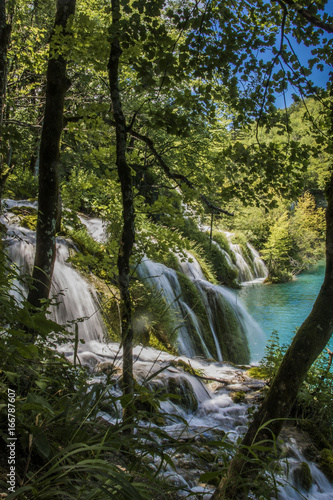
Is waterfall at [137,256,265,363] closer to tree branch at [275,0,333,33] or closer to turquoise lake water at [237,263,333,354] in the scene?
turquoise lake water at [237,263,333,354]

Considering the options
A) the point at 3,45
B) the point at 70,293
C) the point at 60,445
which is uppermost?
the point at 3,45

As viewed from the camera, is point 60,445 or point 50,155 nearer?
point 60,445

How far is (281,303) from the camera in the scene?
1708 centimetres

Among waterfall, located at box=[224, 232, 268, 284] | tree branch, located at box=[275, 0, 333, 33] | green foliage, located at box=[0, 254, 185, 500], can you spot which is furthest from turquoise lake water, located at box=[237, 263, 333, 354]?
green foliage, located at box=[0, 254, 185, 500]

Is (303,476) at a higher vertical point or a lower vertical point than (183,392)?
lower

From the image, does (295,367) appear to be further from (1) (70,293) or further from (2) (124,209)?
(1) (70,293)

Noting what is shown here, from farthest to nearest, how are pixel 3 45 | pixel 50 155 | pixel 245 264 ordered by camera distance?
pixel 245 264, pixel 50 155, pixel 3 45

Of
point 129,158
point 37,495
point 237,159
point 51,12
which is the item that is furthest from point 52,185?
point 51,12

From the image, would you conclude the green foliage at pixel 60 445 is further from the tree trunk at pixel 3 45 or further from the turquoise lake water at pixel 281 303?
the turquoise lake water at pixel 281 303

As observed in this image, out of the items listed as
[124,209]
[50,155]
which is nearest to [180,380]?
[124,209]

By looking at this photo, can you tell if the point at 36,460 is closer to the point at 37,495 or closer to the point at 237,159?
the point at 37,495

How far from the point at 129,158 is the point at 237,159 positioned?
1.33m

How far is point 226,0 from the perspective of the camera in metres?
2.47

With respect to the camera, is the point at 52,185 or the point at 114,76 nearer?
the point at 114,76
